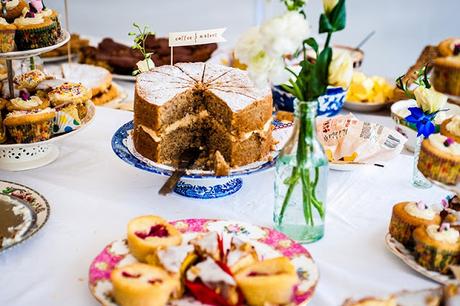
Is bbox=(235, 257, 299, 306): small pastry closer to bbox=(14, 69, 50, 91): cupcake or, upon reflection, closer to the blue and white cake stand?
the blue and white cake stand

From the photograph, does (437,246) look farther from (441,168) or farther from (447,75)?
(447,75)

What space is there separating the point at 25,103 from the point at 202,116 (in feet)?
1.79

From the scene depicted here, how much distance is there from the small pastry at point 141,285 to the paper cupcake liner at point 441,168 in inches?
24.2

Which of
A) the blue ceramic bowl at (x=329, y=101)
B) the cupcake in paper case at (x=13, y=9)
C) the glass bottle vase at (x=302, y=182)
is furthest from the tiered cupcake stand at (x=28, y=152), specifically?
the blue ceramic bowl at (x=329, y=101)

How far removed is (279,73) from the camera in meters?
1.21

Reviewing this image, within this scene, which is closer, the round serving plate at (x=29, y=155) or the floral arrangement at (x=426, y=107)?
the floral arrangement at (x=426, y=107)

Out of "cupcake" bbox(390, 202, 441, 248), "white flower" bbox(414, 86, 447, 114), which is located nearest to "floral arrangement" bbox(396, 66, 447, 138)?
"white flower" bbox(414, 86, 447, 114)

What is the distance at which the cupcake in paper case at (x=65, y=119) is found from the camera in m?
1.84

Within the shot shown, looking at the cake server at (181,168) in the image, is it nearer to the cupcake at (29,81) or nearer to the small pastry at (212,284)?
the small pastry at (212,284)

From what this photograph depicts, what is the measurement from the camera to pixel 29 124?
1.75m

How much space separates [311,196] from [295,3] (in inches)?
18.0

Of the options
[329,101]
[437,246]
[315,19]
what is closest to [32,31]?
[329,101]

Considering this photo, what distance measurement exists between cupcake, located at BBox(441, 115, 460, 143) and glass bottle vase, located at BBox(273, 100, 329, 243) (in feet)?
0.94

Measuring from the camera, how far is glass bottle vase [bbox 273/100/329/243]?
135 centimetres
